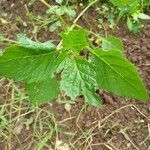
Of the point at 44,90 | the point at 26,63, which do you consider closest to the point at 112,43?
the point at 44,90

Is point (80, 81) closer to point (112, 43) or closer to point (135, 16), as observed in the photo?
point (112, 43)

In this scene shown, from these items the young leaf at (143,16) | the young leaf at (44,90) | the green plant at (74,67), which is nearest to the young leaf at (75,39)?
the green plant at (74,67)

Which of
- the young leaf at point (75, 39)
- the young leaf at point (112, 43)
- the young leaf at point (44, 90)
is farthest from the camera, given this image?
the young leaf at point (112, 43)

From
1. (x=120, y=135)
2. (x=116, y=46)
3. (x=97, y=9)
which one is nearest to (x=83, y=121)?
(x=120, y=135)

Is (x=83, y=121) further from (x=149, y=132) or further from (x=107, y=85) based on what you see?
(x=107, y=85)

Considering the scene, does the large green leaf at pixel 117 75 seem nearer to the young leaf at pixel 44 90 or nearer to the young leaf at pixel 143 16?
the young leaf at pixel 44 90

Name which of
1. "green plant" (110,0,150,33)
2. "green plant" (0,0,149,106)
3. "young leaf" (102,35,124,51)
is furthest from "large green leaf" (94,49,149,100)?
"green plant" (110,0,150,33)
